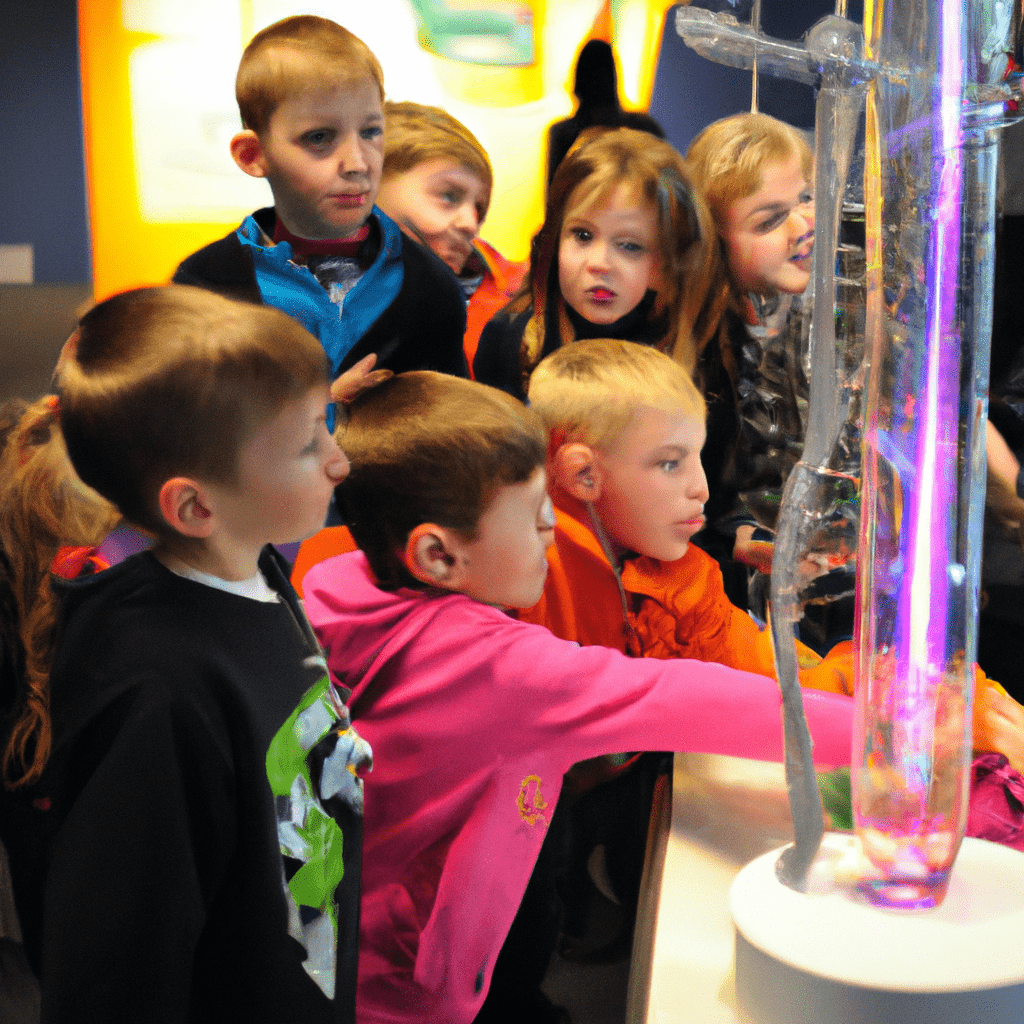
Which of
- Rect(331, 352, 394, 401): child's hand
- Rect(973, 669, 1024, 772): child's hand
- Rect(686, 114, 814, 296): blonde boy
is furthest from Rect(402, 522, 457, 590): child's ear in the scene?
Rect(973, 669, 1024, 772): child's hand

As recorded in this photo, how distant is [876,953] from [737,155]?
55cm

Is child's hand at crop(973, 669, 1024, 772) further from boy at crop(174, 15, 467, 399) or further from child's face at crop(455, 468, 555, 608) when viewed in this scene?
boy at crop(174, 15, 467, 399)

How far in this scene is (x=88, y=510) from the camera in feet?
2.18

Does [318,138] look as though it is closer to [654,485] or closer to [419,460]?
[419,460]

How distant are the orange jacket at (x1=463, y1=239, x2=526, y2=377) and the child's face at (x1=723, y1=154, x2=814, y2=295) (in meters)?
0.17

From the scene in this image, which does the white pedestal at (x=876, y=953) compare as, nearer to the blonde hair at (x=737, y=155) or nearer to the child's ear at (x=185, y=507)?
the child's ear at (x=185, y=507)

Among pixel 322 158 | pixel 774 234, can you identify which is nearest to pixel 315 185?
pixel 322 158

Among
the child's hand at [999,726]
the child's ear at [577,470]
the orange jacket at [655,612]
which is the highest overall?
the child's ear at [577,470]

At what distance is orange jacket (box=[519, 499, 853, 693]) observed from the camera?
80 centimetres

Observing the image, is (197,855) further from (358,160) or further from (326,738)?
(358,160)

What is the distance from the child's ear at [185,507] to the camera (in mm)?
599

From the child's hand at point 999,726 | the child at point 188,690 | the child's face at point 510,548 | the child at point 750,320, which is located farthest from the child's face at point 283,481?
the child's hand at point 999,726

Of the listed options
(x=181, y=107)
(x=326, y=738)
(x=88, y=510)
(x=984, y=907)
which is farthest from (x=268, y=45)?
(x=984, y=907)

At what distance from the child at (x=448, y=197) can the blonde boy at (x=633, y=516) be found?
0.22 ft
